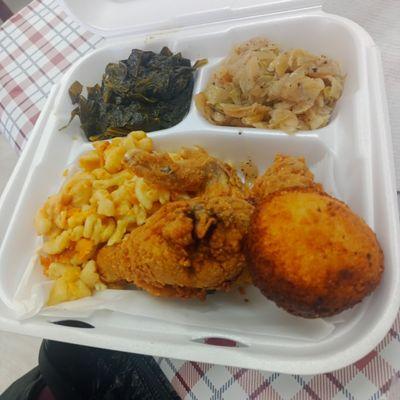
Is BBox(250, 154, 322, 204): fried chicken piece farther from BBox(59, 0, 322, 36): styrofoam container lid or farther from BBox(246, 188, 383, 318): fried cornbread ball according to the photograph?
BBox(59, 0, 322, 36): styrofoam container lid

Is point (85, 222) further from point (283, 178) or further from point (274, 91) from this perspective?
point (274, 91)

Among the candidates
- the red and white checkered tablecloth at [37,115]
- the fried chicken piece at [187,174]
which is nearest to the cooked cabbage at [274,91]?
the fried chicken piece at [187,174]

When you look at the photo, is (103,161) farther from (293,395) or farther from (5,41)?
(5,41)

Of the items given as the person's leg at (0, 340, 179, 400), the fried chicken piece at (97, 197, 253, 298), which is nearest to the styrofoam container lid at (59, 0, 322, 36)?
the fried chicken piece at (97, 197, 253, 298)

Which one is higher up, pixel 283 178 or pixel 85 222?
pixel 85 222

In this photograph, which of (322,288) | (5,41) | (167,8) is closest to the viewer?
(322,288)

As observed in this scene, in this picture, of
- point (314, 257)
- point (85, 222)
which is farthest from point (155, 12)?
point (314, 257)

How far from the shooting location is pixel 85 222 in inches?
56.0

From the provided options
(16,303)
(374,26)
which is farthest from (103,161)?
(374,26)

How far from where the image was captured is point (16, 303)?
134cm

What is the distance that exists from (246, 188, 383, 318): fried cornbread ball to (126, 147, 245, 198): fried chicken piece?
1.20 ft

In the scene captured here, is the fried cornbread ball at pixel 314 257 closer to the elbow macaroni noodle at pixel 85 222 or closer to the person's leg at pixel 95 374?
the elbow macaroni noodle at pixel 85 222

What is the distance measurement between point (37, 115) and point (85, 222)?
1.05 meters

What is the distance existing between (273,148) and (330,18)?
64 centimetres
